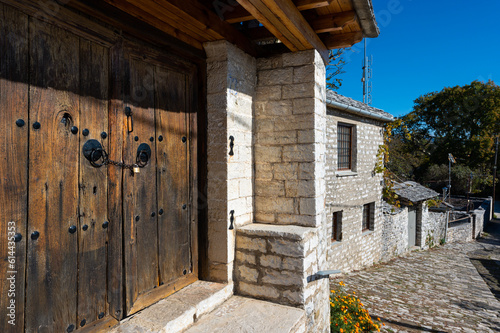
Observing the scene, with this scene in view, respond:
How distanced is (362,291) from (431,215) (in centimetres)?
974

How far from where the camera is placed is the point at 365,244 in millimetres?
9523

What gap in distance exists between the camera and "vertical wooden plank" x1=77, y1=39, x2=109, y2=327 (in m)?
1.73

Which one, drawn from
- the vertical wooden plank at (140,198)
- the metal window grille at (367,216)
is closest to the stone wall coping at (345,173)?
the metal window grille at (367,216)

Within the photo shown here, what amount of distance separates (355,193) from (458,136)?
82.6 ft

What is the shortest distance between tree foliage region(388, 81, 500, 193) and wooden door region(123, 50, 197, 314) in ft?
79.0

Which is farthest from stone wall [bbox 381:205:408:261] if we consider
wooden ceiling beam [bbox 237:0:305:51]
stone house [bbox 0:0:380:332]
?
wooden ceiling beam [bbox 237:0:305:51]

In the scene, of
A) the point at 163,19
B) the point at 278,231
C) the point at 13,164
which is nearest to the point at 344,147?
the point at 278,231

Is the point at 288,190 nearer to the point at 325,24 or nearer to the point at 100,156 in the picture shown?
the point at 325,24

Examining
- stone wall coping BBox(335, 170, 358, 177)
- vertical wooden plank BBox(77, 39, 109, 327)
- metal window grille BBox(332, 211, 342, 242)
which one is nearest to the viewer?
vertical wooden plank BBox(77, 39, 109, 327)

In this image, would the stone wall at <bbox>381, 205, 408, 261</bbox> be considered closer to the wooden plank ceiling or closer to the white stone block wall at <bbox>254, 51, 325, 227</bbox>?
the white stone block wall at <bbox>254, 51, 325, 227</bbox>

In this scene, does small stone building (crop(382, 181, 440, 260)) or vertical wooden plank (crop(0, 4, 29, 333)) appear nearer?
vertical wooden plank (crop(0, 4, 29, 333))

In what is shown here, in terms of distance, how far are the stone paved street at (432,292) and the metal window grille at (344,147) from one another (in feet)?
10.4

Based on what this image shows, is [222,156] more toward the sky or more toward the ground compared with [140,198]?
more toward the sky

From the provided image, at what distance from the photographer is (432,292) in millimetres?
7438
